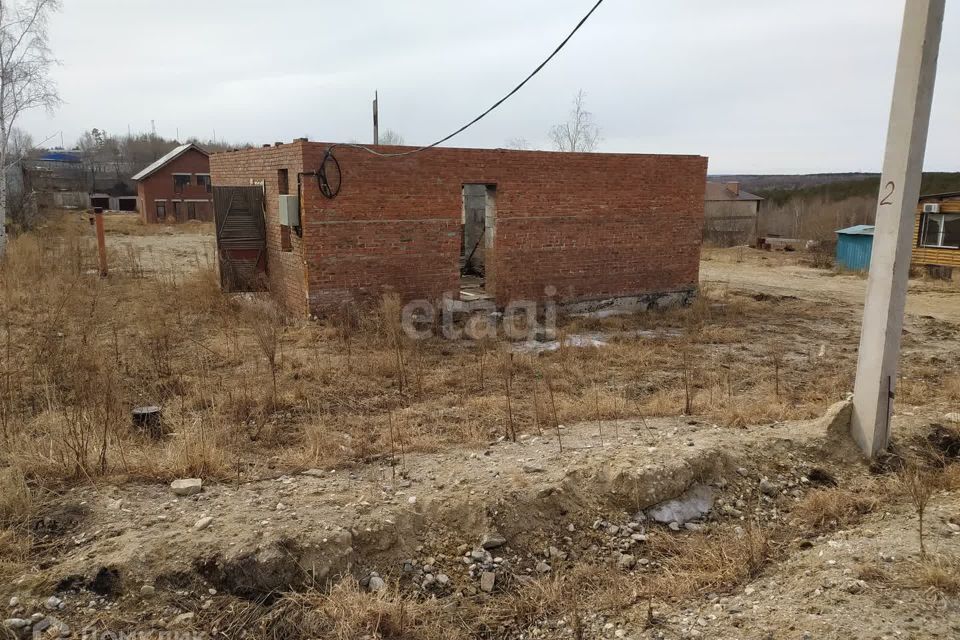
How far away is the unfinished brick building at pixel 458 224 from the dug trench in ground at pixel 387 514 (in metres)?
5.59

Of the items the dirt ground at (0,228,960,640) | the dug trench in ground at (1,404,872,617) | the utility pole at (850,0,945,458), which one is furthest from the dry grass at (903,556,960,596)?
the utility pole at (850,0,945,458)

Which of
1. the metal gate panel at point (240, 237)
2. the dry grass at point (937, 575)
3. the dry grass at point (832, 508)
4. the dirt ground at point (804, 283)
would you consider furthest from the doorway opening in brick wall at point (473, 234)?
the dry grass at point (937, 575)

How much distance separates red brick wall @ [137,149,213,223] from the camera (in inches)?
1535

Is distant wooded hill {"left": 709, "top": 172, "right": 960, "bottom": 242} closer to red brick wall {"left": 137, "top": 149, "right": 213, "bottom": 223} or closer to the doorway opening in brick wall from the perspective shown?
the doorway opening in brick wall

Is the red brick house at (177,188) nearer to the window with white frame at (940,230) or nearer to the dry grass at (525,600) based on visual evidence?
the window with white frame at (940,230)

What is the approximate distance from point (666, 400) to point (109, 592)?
16.8 ft

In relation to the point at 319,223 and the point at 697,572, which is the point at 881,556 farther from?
the point at 319,223

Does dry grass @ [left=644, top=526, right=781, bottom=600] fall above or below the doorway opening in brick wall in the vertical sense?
below

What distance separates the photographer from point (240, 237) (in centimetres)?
1134

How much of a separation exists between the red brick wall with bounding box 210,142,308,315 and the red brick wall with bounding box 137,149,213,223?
99.4 ft

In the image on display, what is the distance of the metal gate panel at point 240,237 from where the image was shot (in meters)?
11.1

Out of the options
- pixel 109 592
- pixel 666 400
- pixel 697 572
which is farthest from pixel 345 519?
pixel 666 400

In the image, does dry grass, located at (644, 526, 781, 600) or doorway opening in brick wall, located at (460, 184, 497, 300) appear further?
doorway opening in brick wall, located at (460, 184, 497, 300)

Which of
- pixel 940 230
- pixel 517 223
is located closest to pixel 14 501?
pixel 517 223
